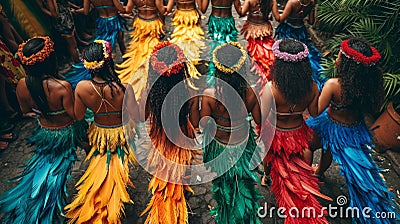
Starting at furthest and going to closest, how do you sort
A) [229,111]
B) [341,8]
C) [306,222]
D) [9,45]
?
[341,8] < [9,45] < [229,111] < [306,222]

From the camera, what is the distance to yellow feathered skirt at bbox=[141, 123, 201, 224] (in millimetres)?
2504

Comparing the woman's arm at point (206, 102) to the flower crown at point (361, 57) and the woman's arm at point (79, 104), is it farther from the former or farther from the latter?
the flower crown at point (361, 57)

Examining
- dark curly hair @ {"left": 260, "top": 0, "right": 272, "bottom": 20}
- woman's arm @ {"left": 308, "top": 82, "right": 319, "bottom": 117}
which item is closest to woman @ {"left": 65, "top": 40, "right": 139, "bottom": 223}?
woman's arm @ {"left": 308, "top": 82, "right": 319, "bottom": 117}

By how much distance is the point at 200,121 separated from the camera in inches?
109

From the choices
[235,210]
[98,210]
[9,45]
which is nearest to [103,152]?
[98,210]

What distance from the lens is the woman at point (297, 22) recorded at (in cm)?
407

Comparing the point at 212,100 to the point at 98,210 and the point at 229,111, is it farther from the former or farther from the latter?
the point at 98,210

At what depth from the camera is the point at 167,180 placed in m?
2.64

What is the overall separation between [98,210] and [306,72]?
1998 millimetres

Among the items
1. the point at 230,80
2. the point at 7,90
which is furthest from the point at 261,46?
the point at 7,90

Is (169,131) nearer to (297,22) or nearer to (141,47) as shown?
(141,47)

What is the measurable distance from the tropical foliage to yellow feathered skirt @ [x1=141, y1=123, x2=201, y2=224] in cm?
239

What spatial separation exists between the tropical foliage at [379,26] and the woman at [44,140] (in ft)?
10.5

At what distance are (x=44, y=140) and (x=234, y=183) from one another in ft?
5.76
